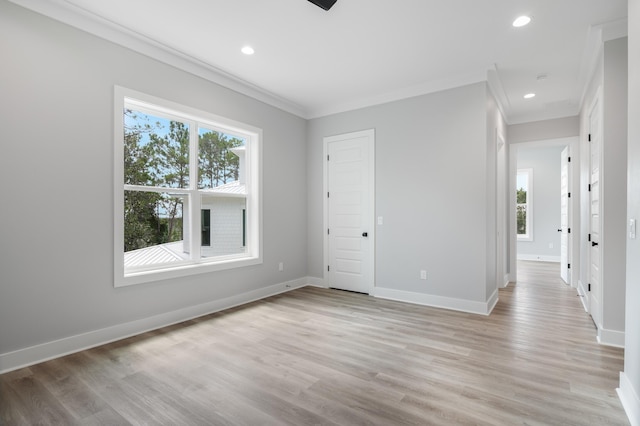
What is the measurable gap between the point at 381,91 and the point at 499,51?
1.53m

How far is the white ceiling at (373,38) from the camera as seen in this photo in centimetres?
263

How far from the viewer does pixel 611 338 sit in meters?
2.87

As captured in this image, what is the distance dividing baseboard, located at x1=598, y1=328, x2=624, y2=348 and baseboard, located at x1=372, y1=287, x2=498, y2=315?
105cm

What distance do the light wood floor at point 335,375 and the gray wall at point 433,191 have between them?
0.68 metres

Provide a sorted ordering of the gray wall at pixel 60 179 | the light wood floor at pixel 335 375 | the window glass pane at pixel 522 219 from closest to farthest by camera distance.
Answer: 1. the light wood floor at pixel 335 375
2. the gray wall at pixel 60 179
3. the window glass pane at pixel 522 219

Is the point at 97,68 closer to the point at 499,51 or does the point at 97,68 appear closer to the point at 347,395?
the point at 347,395

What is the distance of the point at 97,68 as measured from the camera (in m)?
2.83

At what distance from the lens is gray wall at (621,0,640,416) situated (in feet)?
5.76

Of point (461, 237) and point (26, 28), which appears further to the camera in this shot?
point (461, 237)

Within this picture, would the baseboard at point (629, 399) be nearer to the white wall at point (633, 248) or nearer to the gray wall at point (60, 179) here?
the white wall at point (633, 248)

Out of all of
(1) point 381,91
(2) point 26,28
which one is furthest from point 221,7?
(1) point 381,91

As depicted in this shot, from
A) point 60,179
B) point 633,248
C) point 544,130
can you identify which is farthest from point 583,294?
point 60,179

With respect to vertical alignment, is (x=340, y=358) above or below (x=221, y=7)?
below

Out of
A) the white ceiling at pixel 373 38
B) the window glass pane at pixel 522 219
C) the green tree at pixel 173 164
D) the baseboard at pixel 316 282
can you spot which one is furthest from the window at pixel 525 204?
the green tree at pixel 173 164
